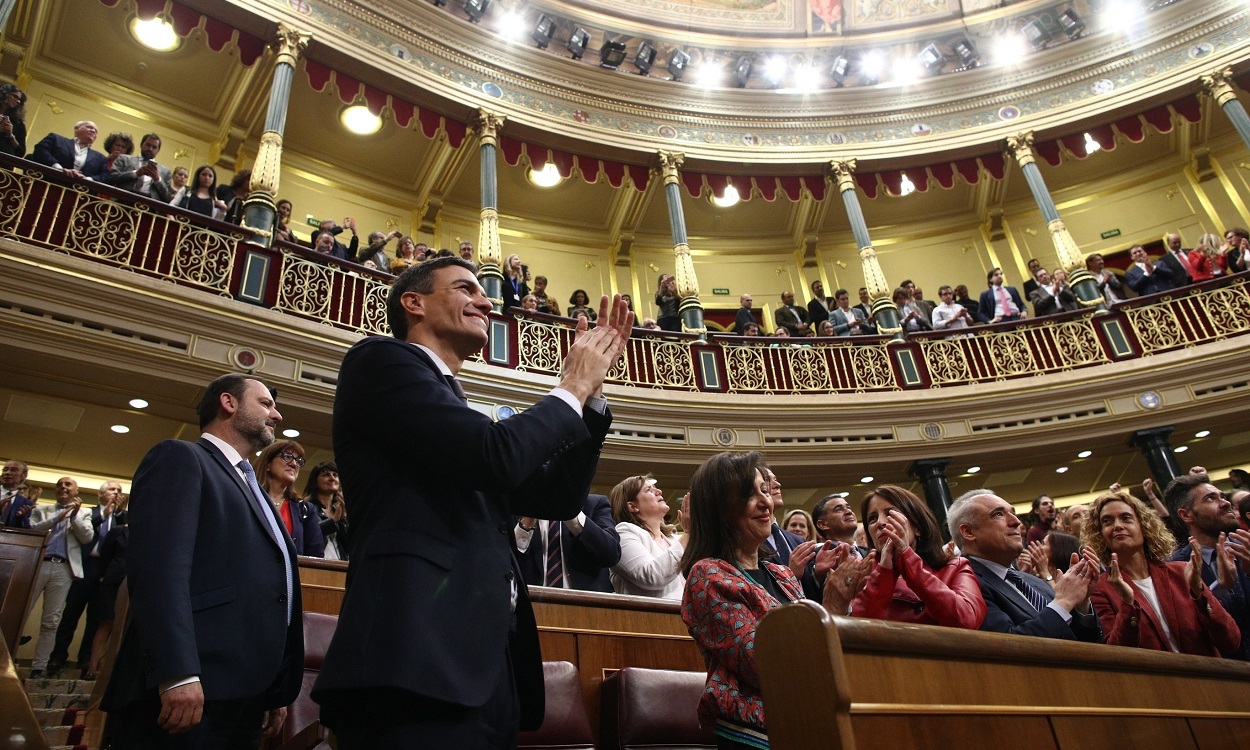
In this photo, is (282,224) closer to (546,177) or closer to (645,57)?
(546,177)

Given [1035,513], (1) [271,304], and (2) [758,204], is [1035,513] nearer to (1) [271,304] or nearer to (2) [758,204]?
(1) [271,304]

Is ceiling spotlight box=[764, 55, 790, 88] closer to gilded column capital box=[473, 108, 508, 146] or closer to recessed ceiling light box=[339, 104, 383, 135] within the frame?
gilded column capital box=[473, 108, 508, 146]

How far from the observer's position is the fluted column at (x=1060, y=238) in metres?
8.95

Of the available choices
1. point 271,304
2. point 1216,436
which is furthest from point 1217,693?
point 1216,436

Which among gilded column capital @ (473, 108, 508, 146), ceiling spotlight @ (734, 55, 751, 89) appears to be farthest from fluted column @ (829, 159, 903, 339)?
gilded column capital @ (473, 108, 508, 146)

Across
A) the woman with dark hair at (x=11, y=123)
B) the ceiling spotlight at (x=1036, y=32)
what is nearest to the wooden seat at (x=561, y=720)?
the woman with dark hair at (x=11, y=123)

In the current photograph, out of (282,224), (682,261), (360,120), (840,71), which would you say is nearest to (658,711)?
(282,224)

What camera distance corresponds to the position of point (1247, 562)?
8.05 feet

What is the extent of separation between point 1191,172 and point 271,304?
40.3 ft

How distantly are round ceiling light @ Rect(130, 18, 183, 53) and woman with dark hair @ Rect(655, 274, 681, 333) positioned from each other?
5.87m

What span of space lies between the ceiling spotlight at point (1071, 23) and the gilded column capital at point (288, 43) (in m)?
9.36

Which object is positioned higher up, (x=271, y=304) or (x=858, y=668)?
(x=271, y=304)

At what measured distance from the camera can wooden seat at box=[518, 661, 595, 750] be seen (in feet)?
6.92

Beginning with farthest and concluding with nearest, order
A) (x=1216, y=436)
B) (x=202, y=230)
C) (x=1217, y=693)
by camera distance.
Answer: (x=1216, y=436) → (x=202, y=230) → (x=1217, y=693)
